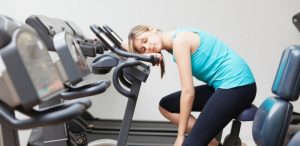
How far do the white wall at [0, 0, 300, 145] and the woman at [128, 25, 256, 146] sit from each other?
1.35 m

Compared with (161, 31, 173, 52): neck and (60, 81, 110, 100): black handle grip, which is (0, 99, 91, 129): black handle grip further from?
(161, 31, 173, 52): neck

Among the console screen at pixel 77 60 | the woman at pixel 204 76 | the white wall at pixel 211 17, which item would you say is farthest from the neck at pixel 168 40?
the white wall at pixel 211 17

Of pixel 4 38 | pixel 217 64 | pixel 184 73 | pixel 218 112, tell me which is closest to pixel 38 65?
pixel 4 38

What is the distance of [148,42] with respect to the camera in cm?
231

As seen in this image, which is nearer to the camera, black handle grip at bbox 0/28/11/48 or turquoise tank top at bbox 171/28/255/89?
black handle grip at bbox 0/28/11/48

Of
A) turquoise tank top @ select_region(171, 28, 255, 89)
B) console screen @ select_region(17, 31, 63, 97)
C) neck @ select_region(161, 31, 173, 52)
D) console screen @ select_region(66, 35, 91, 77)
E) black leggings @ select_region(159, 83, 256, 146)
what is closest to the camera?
console screen @ select_region(17, 31, 63, 97)

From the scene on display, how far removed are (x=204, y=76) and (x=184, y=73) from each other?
0.25 meters

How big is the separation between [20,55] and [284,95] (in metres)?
→ 1.23

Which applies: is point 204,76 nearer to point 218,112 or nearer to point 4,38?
point 218,112

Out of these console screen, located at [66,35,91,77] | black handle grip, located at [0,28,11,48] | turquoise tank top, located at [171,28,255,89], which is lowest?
turquoise tank top, located at [171,28,255,89]

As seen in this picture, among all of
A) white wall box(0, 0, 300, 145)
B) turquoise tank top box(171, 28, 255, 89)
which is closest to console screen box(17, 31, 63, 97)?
turquoise tank top box(171, 28, 255, 89)

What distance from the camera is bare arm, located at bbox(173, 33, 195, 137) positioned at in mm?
2041

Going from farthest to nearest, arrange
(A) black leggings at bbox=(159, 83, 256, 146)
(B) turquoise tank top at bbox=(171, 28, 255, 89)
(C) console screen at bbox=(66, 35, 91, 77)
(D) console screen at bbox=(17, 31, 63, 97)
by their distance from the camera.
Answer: (B) turquoise tank top at bbox=(171, 28, 255, 89) < (A) black leggings at bbox=(159, 83, 256, 146) < (C) console screen at bbox=(66, 35, 91, 77) < (D) console screen at bbox=(17, 31, 63, 97)

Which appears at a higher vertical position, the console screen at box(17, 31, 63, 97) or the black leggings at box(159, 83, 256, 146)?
the console screen at box(17, 31, 63, 97)
